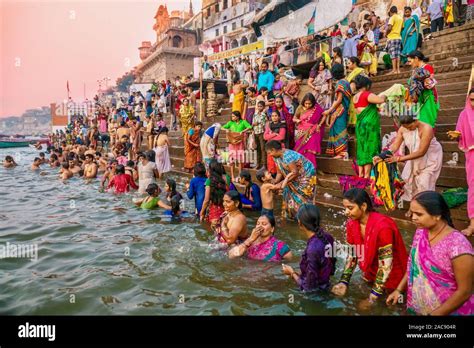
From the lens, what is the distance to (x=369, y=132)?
5.56m

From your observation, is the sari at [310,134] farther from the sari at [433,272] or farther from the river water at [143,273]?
the sari at [433,272]

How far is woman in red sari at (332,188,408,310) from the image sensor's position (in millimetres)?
2973

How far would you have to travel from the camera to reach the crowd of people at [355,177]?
2.52m

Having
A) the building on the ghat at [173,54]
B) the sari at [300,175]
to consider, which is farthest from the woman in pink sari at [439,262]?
the building on the ghat at [173,54]

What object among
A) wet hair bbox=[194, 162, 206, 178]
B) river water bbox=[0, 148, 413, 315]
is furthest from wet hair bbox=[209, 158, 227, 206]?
river water bbox=[0, 148, 413, 315]

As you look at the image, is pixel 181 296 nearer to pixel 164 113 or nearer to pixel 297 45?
pixel 297 45

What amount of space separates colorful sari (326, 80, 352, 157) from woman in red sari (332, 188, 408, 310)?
3682 millimetres

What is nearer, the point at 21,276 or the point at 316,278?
the point at 316,278

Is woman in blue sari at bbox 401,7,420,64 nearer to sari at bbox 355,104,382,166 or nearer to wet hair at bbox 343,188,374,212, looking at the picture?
sari at bbox 355,104,382,166

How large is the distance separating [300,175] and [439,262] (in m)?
3.23

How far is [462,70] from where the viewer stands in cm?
725

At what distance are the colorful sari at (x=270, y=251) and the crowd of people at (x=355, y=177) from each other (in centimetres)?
1
